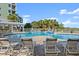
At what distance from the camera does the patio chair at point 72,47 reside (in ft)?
10.8

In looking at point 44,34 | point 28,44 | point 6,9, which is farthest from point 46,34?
point 6,9

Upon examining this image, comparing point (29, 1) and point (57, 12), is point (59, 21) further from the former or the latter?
point (29, 1)

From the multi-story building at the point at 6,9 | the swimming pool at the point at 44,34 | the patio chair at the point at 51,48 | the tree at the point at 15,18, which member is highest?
the multi-story building at the point at 6,9

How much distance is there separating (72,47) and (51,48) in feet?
1.18

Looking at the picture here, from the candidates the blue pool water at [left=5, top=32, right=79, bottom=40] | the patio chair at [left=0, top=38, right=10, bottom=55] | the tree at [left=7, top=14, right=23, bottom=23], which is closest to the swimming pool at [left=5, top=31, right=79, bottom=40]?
the blue pool water at [left=5, top=32, right=79, bottom=40]

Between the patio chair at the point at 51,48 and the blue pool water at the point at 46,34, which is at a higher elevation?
the blue pool water at the point at 46,34

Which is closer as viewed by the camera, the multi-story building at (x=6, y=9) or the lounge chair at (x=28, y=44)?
the multi-story building at (x=6, y=9)

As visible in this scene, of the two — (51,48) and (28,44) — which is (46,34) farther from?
(28,44)

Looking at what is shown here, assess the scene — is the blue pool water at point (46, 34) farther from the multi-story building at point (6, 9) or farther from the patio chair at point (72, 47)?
the multi-story building at point (6, 9)

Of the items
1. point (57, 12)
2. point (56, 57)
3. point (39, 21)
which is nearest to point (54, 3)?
point (57, 12)

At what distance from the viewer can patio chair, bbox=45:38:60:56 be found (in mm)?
3336

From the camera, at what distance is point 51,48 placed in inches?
132

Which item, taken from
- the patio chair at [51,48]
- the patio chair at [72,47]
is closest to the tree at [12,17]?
the patio chair at [51,48]

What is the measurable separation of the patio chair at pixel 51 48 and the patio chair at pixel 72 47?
6.7 inches
